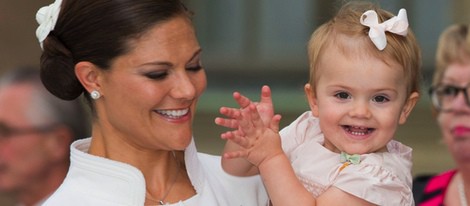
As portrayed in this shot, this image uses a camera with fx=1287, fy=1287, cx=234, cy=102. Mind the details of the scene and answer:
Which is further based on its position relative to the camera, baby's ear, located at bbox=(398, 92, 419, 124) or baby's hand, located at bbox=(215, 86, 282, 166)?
baby's ear, located at bbox=(398, 92, 419, 124)

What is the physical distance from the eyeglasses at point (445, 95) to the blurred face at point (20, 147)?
1.50 metres

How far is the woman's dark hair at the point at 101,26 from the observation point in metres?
3.23

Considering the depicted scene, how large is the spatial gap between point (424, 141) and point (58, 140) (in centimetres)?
418

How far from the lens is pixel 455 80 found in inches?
195

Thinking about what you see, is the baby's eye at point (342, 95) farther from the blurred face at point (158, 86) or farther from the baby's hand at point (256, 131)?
the blurred face at point (158, 86)

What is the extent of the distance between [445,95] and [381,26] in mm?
1704

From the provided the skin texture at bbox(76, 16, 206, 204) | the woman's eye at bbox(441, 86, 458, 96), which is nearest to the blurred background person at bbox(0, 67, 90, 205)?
the woman's eye at bbox(441, 86, 458, 96)

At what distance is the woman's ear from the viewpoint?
130 inches

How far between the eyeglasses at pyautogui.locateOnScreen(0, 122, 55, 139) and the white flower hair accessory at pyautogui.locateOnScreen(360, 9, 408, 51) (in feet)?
5.96

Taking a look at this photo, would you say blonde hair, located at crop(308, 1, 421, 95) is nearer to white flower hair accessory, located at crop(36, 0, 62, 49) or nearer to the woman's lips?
white flower hair accessory, located at crop(36, 0, 62, 49)

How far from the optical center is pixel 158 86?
3.21 m

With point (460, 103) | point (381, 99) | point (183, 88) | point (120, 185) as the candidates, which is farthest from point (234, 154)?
point (460, 103)

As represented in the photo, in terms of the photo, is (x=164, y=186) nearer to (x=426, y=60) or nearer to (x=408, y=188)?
(x=408, y=188)

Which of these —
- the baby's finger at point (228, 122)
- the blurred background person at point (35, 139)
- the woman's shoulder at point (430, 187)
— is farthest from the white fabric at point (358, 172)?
the blurred background person at point (35, 139)
